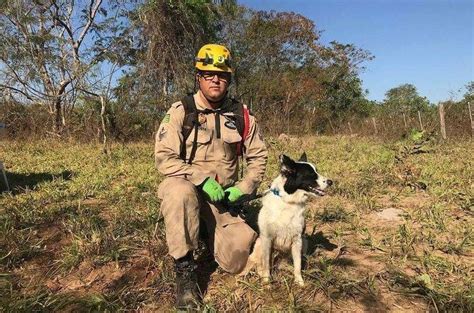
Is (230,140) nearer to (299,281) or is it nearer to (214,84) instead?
(214,84)

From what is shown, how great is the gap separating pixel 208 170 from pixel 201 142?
208 millimetres

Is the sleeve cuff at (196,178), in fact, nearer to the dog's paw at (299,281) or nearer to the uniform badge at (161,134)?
the uniform badge at (161,134)

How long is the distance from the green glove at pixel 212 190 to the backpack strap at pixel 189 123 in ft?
1.03

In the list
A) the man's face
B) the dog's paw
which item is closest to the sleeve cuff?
the man's face

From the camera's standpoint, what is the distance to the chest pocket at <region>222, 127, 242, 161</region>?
115 inches

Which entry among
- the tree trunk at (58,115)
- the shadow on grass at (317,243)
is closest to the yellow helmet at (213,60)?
the shadow on grass at (317,243)

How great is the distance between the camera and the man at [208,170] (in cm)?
258

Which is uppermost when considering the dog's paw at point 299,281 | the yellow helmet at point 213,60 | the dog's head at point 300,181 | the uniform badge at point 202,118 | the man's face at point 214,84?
the yellow helmet at point 213,60

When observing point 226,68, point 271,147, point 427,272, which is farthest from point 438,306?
point 271,147

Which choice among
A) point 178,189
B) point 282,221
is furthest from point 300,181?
point 178,189

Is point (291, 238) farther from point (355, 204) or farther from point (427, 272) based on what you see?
point (355, 204)

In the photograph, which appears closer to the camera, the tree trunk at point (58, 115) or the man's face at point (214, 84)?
the man's face at point (214, 84)

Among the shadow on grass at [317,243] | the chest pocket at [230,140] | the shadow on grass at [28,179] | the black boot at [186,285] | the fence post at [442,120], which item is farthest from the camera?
the fence post at [442,120]

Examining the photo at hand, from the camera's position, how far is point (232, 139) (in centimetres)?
294
